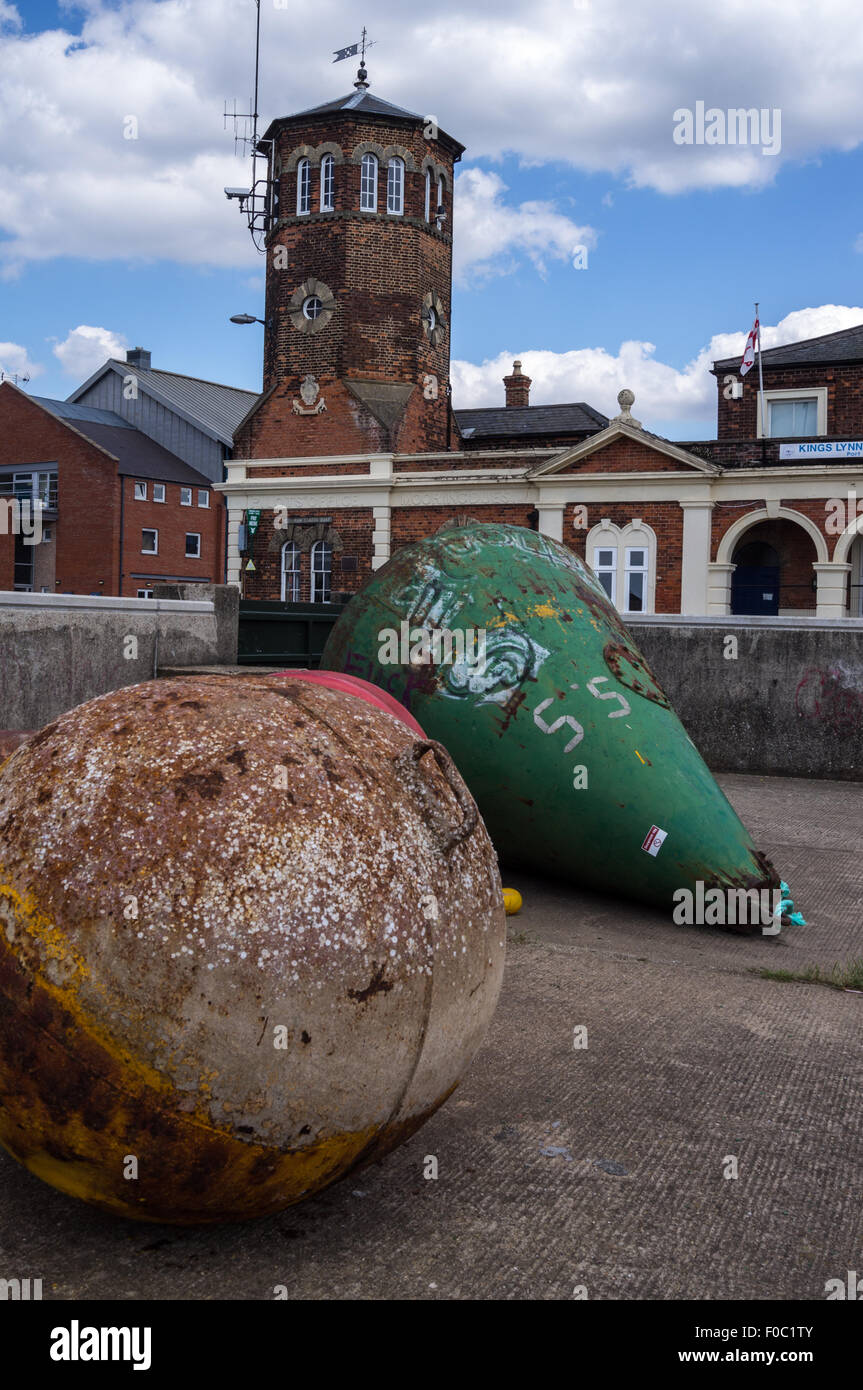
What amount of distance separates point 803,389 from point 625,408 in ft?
23.0

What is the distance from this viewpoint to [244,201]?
3428cm

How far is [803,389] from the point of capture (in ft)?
107

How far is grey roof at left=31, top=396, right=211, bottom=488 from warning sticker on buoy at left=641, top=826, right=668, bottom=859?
43393 millimetres

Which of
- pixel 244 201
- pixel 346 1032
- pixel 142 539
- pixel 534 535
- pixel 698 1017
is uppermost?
pixel 244 201

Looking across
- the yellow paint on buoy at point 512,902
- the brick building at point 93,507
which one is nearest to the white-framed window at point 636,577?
the yellow paint on buoy at point 512,902

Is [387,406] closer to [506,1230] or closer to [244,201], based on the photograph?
[244,201]

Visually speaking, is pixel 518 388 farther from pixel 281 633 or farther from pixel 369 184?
pixel 281 633

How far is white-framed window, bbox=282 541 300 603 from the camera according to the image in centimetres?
3312

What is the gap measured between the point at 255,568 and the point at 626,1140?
3101 cm

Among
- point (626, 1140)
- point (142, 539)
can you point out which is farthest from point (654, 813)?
point (142, 539)

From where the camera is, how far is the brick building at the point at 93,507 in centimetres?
4622

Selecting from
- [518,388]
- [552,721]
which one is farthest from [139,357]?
[552,721]

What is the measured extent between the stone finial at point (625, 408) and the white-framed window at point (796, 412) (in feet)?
18.3

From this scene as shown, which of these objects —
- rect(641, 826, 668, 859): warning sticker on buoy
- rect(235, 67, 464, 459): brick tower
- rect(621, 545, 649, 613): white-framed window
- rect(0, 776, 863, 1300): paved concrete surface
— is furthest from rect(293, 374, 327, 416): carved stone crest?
rect(0, 776, 863, 1300): paved concrete surface
